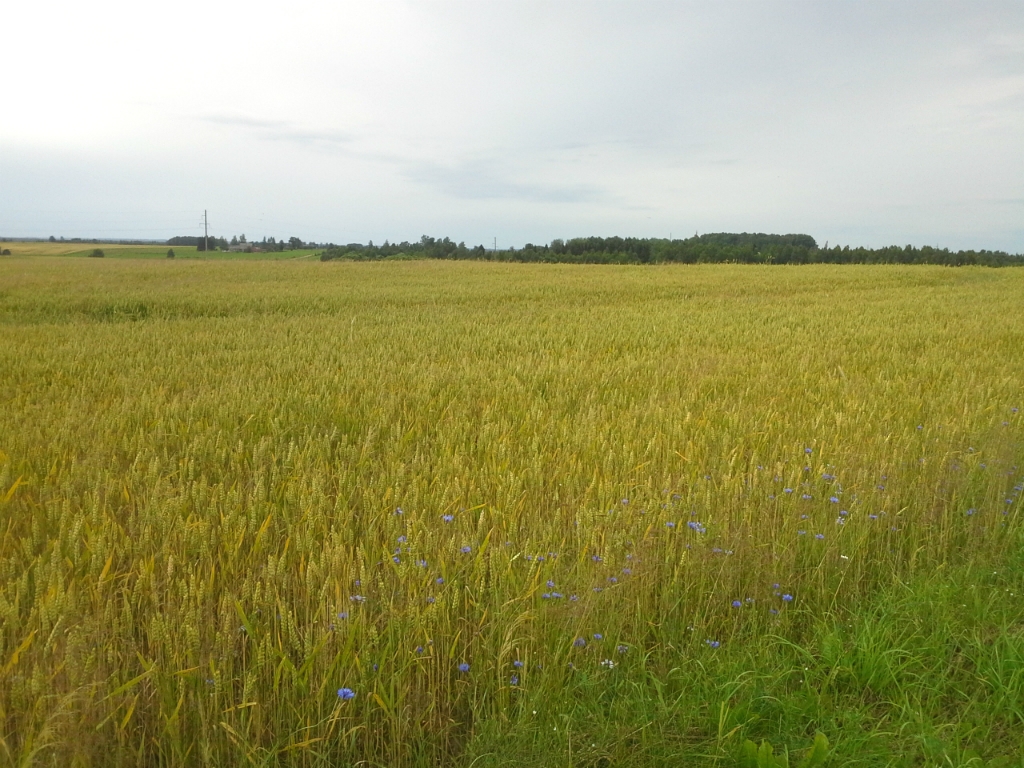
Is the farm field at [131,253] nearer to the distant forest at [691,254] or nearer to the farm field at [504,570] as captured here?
the distant forest at [691,254]

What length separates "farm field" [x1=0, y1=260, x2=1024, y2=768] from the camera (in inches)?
85.0

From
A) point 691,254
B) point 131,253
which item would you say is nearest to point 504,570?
point 691,254

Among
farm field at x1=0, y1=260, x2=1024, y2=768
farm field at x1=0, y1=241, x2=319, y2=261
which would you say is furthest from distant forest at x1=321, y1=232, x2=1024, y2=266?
farm field at x1=0, y1=260, x2=1024, y2=768

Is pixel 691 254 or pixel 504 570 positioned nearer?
pixel 504 570

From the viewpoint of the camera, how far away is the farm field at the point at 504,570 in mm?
2158

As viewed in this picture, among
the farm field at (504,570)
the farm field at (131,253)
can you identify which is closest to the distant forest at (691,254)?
the farm field at (131,253)

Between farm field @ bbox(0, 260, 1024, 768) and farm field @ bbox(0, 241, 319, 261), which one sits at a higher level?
farm field @ bbox(0, 241, 319, 261)

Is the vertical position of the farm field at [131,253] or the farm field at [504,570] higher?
the farm field at [131,253]

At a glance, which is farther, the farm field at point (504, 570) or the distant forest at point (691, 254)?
the distant forest at point (691, 254)

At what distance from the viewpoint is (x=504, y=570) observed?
278 cm

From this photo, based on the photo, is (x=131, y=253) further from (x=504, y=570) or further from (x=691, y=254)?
(x=504, y=570)

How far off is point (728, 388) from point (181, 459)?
4.69 m

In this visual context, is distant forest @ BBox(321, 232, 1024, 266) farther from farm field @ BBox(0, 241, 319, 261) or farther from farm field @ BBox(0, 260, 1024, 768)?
farm field @ BBox(0, 260, 1024, 768)

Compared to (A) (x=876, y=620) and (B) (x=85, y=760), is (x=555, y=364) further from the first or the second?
(B) (x=85, y=760)
